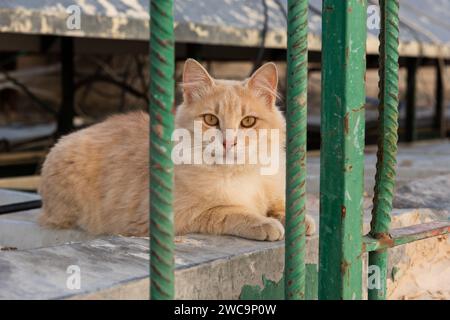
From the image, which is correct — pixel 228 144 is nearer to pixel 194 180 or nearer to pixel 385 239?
pixel 194 180

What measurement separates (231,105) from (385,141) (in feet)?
2.14

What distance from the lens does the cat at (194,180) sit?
223 centimetres

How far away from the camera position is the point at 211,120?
2330mm

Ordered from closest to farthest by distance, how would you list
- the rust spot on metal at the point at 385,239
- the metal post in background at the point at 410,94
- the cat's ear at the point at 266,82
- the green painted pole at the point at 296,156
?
the green painted pole at the point at 296,156 < the rust spot on metal at the point at 385,239 < the cat's ear at the point at 266,82 < the metal post in background at the point at 410,94

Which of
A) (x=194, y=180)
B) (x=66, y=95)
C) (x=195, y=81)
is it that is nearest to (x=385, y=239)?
(x=194, y=180)

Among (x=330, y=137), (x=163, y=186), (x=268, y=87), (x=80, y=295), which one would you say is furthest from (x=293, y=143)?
(x=268, y=87)

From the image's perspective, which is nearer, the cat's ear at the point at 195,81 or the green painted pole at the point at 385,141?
the green painted pole at the point at 385,141

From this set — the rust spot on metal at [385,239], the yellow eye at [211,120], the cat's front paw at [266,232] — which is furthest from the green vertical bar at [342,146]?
the yellow eye at [211,120]

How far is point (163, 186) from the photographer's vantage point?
119 centimetres

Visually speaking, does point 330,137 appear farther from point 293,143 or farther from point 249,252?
point 249,252

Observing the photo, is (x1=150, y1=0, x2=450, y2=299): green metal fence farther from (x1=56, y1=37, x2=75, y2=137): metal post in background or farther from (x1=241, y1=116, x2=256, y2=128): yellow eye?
(x1=56, y1=37, x2=75, y2=137): metal post in background

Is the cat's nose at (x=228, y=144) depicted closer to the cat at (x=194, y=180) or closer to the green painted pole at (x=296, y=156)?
the cat at (x=194, y=180)

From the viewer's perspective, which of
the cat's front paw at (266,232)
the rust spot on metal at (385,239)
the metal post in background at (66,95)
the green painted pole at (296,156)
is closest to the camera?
the green painted pole at (296,156)

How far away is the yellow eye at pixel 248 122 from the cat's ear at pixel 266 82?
12 cm
